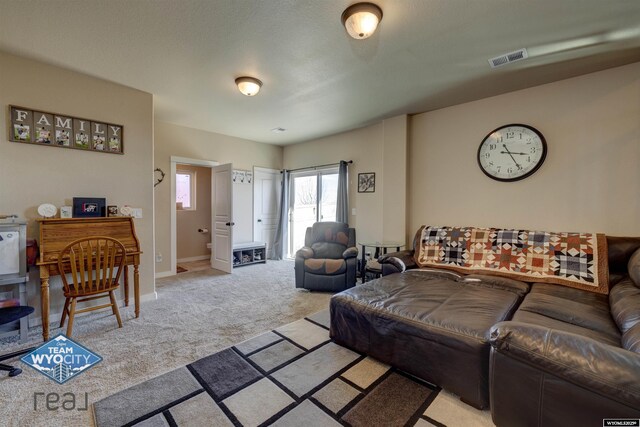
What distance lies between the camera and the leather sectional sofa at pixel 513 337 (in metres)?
1.12

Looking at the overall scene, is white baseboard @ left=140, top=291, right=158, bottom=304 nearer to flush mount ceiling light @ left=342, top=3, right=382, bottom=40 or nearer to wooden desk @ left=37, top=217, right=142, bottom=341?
wooden desk @ left=37, top=217, right=142, bottom=341

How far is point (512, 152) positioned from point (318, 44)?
262 cm

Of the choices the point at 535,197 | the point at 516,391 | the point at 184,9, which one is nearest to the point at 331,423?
the point at 516,391

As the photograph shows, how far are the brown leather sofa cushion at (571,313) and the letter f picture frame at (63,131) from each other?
431cm

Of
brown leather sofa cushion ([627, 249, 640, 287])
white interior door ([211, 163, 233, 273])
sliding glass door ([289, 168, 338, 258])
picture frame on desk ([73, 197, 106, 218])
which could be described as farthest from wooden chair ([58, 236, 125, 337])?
brown leather sofa cushion ([627, 249, 640, 287])

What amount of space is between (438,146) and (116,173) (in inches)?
166

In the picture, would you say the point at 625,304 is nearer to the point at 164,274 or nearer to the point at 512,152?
the point at 512,152

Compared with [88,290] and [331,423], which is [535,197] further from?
[88,290]

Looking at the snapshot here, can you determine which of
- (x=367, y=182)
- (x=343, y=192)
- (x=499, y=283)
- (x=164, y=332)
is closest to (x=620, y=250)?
(x=499, y=283)

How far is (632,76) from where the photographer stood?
2.56m

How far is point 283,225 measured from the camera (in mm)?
5992

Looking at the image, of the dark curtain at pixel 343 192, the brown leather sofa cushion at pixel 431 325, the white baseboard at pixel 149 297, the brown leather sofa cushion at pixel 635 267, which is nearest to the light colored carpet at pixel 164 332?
the white baseboard at pixel 149 297

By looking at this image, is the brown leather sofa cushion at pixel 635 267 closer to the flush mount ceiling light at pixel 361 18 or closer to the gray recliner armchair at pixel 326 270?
the gray recliner armchair at pixel 326 270

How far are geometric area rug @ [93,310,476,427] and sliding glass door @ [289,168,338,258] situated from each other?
349cm
